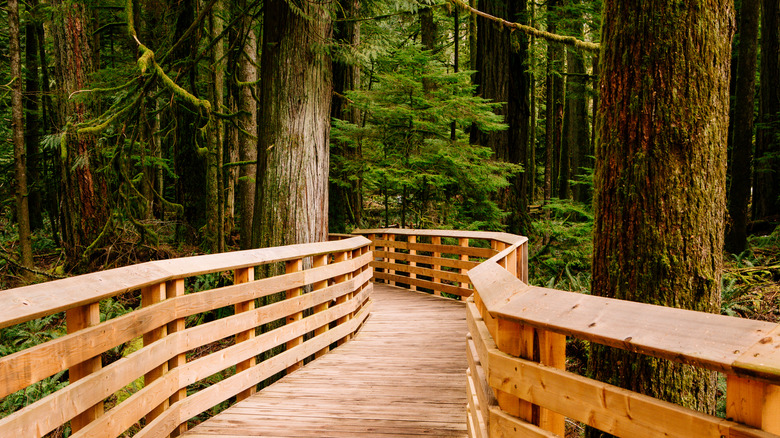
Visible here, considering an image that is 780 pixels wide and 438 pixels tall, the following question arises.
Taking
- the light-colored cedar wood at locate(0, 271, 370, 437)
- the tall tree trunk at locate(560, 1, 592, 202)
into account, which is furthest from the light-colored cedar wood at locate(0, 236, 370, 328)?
the tall tree trunk at locate(560, 1, 592, 202)

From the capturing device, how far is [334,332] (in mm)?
6305

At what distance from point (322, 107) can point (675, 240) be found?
4.86 m

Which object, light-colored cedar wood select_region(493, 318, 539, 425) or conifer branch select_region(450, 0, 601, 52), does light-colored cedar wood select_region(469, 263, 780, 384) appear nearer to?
light-colored cedar wood select_region(493, 318, 539, 425)

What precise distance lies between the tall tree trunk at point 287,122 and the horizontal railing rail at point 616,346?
430 cm

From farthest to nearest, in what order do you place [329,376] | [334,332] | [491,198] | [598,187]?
[491,198], [334,332], [329,376], [598,187]

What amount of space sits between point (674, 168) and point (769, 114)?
13.9m

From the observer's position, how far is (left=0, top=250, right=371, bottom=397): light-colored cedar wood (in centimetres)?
209

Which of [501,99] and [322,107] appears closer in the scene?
[322,107]

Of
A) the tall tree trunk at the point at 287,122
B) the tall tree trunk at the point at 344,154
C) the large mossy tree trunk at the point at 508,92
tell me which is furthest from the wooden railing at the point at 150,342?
the large mossy tree trunk at the point at 508,92

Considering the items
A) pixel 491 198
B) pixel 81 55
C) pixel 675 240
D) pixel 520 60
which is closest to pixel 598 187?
pixel 675 240

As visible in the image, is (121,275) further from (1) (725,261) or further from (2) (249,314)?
(1) (725,261)

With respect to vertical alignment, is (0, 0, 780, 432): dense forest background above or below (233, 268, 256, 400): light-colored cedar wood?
above

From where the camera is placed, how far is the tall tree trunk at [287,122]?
21.1 ft

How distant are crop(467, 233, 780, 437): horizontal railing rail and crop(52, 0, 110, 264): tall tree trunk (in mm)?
9641
